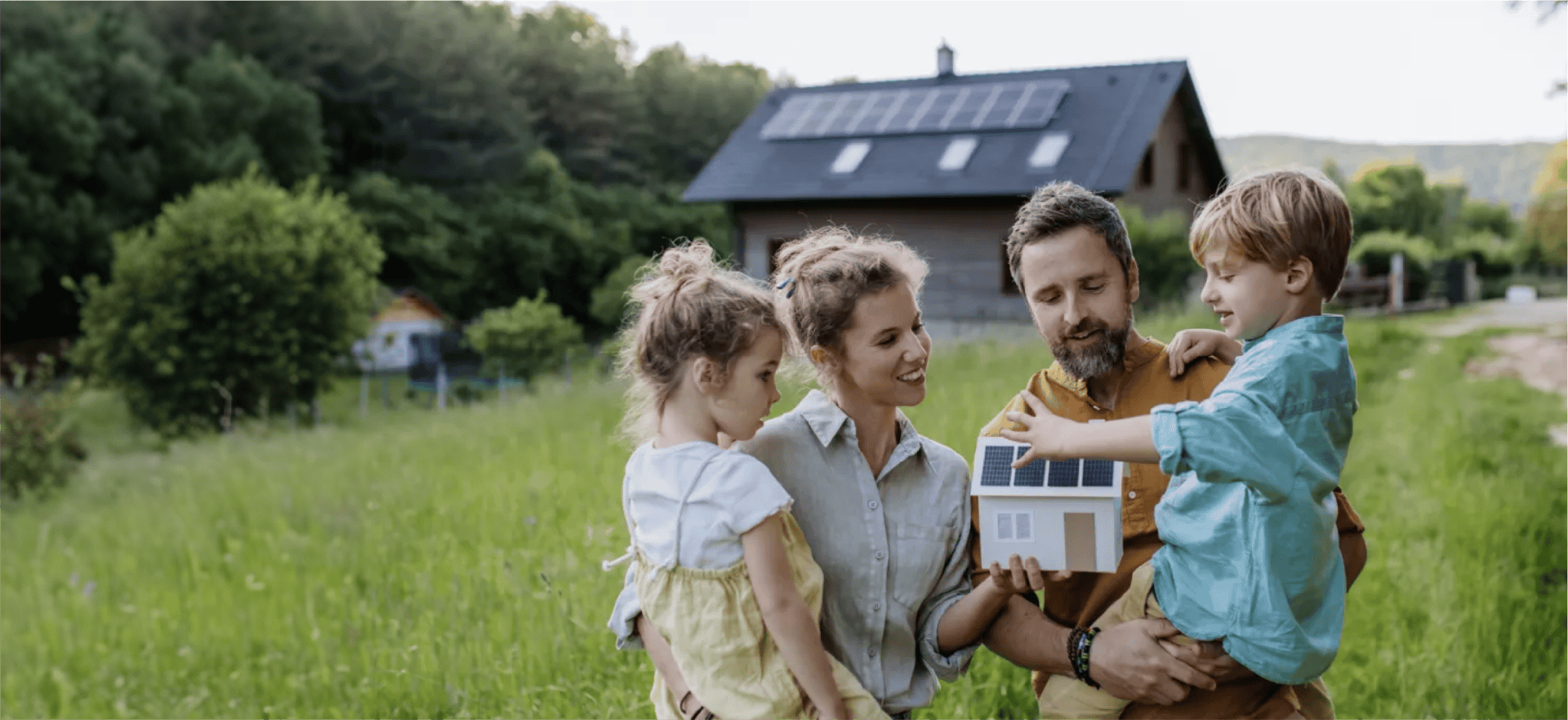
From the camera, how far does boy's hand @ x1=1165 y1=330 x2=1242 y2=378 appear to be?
201 centimetres

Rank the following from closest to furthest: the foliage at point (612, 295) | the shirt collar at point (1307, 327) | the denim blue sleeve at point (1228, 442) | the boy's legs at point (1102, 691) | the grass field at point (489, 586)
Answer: the denim blue sleeve at point (1228, 442), the shirt collar at point (1307, 327), the boy's legs at point (1102, 691), the grass field at point (489, 586), the foliage at point (612, 295)

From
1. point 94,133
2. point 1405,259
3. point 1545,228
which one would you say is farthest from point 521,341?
point 1545,228

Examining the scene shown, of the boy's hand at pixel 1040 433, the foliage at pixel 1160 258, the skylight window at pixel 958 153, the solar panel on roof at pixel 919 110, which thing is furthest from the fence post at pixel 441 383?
the boy's hand at pixel 1040 433

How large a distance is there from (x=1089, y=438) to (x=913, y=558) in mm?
522

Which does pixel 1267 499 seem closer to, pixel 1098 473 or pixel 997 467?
pixel 1098 473

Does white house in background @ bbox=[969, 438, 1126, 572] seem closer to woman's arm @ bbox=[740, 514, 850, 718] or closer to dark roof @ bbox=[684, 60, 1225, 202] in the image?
woman's arm @ bbox=[740, 514, 850, 718]

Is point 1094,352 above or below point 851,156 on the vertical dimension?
below

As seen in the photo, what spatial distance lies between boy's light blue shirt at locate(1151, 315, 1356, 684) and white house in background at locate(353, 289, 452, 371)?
110ft

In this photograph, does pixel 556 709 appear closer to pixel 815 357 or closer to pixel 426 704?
pixel 426 704

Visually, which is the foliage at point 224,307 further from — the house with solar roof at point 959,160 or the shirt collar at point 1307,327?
the shirt collar at point 1307,327

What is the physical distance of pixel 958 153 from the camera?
21031mm

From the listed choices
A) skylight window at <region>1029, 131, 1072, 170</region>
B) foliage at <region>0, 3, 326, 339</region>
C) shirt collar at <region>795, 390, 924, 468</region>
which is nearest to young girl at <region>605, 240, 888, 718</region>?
shirt collar at <region>795, 390, 924, 468</region>

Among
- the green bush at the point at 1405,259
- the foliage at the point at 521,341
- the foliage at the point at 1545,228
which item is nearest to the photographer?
the foliage at the point at 1545,228

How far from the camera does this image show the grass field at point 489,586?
12.8 feet
